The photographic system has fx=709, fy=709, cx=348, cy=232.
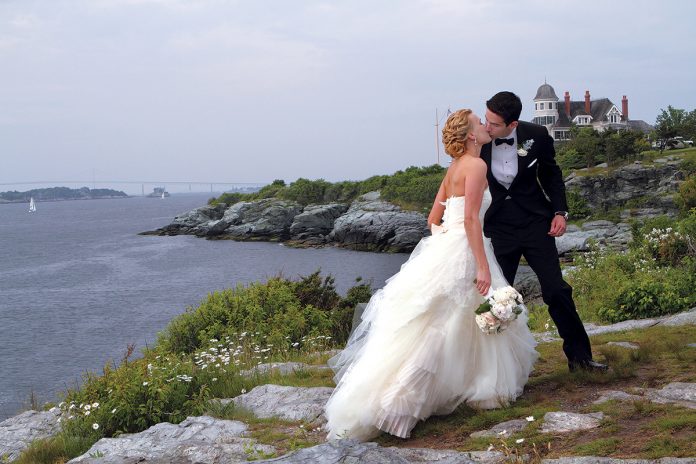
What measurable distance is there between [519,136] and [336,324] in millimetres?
8637

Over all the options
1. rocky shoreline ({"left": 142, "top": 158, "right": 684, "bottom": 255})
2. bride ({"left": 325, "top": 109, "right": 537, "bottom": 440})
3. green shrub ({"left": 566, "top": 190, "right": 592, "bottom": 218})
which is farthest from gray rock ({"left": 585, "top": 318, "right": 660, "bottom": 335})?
green shrub ({"left": 566, "top": 190, "right": 592, "bottom": 218})

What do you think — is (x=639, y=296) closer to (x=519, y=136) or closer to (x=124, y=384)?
(x=519, y=136)

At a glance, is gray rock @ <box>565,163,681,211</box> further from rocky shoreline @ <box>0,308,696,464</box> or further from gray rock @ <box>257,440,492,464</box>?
gray rock @ <box>257,440,492,464</box>

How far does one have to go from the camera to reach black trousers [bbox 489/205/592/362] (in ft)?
21.5

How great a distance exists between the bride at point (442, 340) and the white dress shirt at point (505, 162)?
286 millimetres

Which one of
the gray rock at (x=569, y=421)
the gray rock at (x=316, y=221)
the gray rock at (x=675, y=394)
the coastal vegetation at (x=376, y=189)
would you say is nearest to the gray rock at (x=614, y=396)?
the gray rock at (x=675, y=394)

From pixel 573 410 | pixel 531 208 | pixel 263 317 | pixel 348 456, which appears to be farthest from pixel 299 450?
pixel 263 317

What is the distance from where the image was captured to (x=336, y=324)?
47.9 ft

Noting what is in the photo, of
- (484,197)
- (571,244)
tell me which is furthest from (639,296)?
(571,244)

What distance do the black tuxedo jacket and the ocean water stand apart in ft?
30.0

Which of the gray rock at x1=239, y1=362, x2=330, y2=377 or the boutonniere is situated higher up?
the boutonniere

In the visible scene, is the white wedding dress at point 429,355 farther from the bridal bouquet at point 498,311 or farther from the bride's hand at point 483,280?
the bridal bouquet at point 498,311

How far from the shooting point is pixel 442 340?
6148mm

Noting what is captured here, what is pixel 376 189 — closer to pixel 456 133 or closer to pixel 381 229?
pixel 381 229
